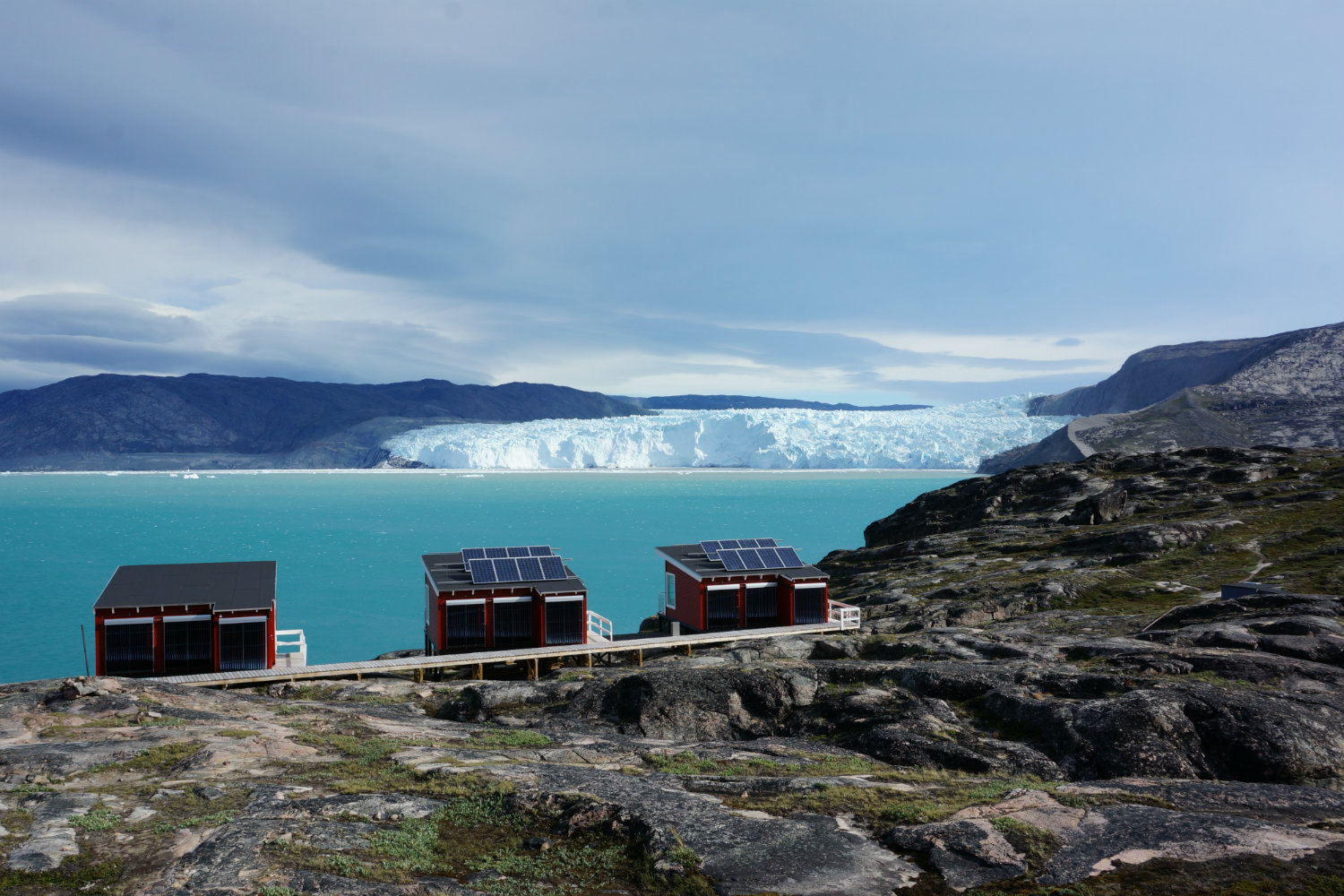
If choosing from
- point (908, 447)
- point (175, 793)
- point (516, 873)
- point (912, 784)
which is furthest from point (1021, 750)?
point (908, 447)

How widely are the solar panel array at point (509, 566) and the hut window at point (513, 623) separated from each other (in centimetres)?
94

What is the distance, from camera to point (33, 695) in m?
20.0

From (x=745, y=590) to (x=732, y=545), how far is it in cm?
256

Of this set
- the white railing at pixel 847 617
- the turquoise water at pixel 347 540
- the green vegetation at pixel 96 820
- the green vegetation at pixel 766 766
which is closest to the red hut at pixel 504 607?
the white railing at pixel 847 617

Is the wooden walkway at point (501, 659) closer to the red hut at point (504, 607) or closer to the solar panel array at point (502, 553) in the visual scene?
the red hut at point (504, 607)

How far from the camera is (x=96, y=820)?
1128 centimetres

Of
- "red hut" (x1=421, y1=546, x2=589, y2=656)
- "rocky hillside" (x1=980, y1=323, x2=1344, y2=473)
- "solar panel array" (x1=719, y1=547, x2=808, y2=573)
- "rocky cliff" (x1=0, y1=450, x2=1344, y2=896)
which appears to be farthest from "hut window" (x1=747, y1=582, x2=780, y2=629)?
"rocky hillside" (x1=980, y1=323, x2=1344, y2=473)

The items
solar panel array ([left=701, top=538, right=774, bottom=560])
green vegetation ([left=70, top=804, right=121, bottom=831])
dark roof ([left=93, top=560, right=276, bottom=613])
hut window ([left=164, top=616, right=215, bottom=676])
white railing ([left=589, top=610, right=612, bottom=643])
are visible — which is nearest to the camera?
green vegetation ([left=70, top=804, right=121, bottom=831])

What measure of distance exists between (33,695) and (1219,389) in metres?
177

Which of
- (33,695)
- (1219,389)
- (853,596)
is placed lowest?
(853,596)

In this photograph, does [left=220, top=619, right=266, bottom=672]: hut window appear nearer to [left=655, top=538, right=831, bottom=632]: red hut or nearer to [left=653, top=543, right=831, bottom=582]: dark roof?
[left=653, top=543, right=831, bottom=582]: dark roof

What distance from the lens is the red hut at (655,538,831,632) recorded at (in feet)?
119

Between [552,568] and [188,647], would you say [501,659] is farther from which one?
[188,647]

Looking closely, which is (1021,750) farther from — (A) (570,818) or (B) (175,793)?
(B) (175,793)
